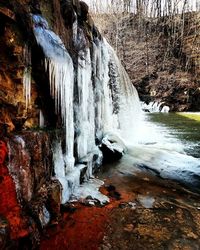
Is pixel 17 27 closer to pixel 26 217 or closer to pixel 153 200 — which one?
pixel 26 217

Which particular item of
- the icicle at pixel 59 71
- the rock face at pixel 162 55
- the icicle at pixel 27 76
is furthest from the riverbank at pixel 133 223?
the rock face at pixel 162 55

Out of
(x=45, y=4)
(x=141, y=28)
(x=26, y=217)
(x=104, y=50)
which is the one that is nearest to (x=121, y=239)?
(x=26, y=217)

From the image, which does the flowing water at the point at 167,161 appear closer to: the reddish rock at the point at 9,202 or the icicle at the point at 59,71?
the icicle at the point at 59,71

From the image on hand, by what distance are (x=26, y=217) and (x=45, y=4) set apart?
3.53 meters

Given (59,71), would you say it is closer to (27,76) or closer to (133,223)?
(27,76)

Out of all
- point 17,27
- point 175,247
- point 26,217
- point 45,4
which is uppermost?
point 45,4

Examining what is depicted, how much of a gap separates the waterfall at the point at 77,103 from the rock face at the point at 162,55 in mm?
18370

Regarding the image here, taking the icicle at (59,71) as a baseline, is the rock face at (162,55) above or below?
above

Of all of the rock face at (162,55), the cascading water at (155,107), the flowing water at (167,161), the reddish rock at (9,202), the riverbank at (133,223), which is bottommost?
the riverbank at (133,223)

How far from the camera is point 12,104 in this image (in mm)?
3484

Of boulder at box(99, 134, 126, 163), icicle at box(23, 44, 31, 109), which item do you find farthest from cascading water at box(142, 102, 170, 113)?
icicle at box(23, 44, 31, 109)

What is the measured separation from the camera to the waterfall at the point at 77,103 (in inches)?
170

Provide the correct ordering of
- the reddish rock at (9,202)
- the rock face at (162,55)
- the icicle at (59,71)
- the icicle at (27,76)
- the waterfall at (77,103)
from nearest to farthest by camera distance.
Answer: the reddish rock at (9,202) < the icicle at (27,76) < the icicle at (59,71) < the waterfall at (77,103) < the rock face at (162,55)

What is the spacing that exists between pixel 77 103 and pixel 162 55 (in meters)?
26.1
